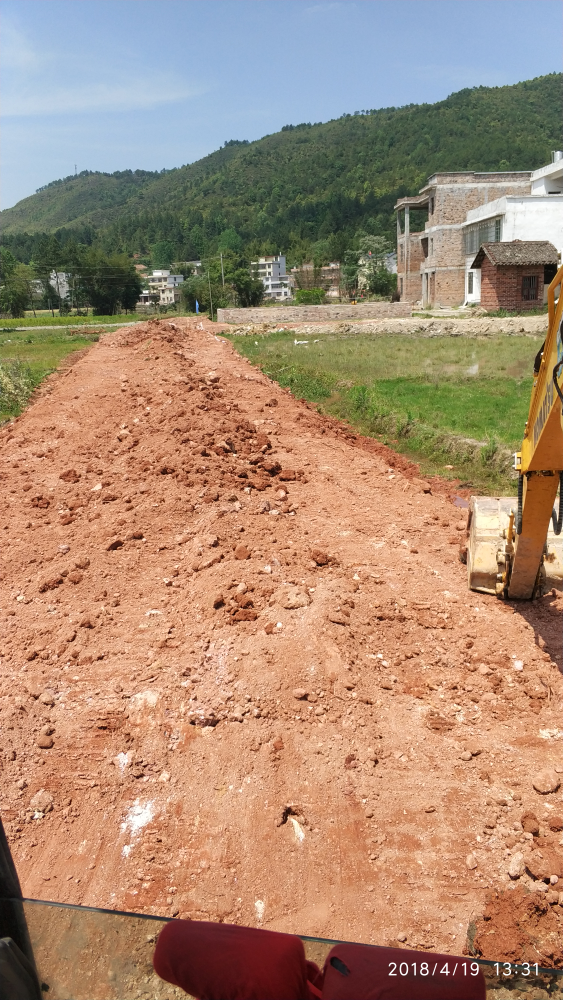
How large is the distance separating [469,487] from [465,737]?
631cm

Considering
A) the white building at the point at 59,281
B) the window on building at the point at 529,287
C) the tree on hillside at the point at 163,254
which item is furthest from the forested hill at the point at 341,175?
the window on building at the point at 529,287

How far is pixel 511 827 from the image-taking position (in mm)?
4070

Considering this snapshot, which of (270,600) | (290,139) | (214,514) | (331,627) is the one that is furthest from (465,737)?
(290,139)

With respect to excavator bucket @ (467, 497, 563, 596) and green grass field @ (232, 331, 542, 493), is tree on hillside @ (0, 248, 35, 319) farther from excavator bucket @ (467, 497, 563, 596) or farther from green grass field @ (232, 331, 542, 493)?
excavator bucket @ (467, 497, 563, 596)

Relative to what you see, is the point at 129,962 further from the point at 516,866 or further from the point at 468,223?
Answer: the point at 468,223

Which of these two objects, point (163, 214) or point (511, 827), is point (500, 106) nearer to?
point (163, 214)

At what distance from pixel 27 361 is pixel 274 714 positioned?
90.2ft

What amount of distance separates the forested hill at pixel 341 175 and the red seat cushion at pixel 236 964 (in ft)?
362

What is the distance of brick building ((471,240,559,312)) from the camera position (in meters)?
39.0

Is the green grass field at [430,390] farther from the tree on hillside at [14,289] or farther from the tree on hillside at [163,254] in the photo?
the tree on hillside at [163,254]

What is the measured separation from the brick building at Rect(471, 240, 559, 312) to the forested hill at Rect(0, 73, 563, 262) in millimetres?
68802

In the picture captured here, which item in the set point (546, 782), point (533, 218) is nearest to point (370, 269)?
point (533, 218)

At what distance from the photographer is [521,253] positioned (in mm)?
39469

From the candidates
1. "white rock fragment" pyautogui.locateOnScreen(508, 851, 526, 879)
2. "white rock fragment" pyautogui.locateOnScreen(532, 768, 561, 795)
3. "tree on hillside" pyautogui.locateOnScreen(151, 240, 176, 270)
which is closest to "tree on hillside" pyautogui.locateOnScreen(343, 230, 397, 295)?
"tree on hillside" pyautogui.locateOnScreen(151, 240, 176, 270)
